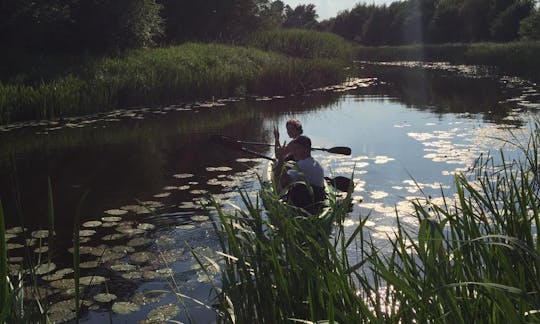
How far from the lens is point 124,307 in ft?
15.3

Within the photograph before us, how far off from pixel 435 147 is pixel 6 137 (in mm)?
9329

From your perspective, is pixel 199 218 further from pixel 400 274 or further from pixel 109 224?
pixel 400 274

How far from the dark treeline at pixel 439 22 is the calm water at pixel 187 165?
21521mm

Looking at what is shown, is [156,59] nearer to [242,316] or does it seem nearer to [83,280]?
[83,280]

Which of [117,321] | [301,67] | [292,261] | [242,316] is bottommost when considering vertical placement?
[117,321]

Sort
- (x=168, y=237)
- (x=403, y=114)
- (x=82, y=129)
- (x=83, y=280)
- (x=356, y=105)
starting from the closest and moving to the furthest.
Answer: (x=83, y=280) → (x=168, y=237) → (x=82, y=129) → (x=403, y=114) → (x=356, y=105)

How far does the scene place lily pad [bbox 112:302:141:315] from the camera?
15.1ft

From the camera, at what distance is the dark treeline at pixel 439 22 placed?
143ft

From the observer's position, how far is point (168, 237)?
6.39 m

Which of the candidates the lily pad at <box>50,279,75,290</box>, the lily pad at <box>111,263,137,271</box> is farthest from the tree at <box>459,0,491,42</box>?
the lily pad at <box>50,279,75,290</box>

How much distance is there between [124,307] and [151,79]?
1288 centimetres

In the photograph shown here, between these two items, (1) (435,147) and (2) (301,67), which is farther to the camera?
(2) (301,67)

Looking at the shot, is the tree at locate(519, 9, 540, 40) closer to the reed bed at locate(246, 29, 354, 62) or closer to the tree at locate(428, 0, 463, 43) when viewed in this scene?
the reed bed at locate(246, 29, 354, 62)

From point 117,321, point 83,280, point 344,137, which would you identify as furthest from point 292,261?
point 344,137
